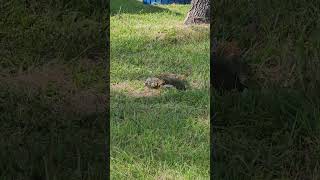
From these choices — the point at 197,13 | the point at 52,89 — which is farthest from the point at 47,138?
the point at 197,13

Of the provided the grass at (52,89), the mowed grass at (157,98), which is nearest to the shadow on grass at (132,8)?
the mowed grass at (157,98)

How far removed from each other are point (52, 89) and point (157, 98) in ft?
2.14

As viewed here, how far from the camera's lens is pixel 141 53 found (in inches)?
127

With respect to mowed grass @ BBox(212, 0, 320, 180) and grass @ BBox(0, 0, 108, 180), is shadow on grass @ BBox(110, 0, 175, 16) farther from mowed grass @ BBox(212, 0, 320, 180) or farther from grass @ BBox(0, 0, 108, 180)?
mowed grass @ BBox(212, 0, 320, 180)

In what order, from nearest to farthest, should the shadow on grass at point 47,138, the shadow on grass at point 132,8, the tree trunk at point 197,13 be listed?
the shadow on grass at point 47,138 < the tree trunk at point 197,13 < the shadow on grass at point 132,8

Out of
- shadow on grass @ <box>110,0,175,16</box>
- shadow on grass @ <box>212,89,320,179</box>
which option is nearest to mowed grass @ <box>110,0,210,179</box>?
shadow on grass @ <box>110,0,175,16</box>

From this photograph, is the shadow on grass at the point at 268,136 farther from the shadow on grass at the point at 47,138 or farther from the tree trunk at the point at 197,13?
the shadow on grass at the point at 47,138

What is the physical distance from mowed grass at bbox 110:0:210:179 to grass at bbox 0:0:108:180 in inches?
5.8

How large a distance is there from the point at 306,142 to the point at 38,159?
3.96 ft

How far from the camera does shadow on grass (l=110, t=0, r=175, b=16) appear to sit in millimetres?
3341

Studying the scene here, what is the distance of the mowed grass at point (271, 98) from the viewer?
2.65 meters

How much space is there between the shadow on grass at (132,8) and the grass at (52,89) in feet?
0.93

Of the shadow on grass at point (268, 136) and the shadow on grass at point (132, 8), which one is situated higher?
the shadow on grass at point (132, 8)

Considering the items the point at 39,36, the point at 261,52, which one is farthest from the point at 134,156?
the point at 39,36
